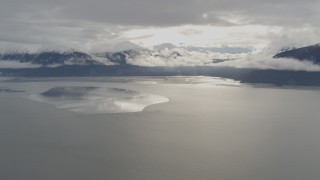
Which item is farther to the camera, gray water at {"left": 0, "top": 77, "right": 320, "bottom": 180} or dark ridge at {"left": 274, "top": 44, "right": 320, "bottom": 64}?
dark ridge at {"left": 274, "top": 44, "right": 320, "bottom": 64}

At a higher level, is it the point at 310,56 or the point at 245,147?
the point at 310,56

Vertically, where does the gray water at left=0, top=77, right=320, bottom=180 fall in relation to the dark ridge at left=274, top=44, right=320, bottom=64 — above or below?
below

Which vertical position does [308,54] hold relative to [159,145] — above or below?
above

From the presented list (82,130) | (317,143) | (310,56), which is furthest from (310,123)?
(310,56)

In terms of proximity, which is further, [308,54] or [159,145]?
[308,54]

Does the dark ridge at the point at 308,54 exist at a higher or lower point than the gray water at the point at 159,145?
higher

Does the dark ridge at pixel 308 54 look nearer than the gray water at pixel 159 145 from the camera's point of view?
No

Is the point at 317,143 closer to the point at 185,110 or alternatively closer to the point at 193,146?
the point at 193,146

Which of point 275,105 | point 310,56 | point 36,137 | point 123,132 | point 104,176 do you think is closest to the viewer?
point 104,176
